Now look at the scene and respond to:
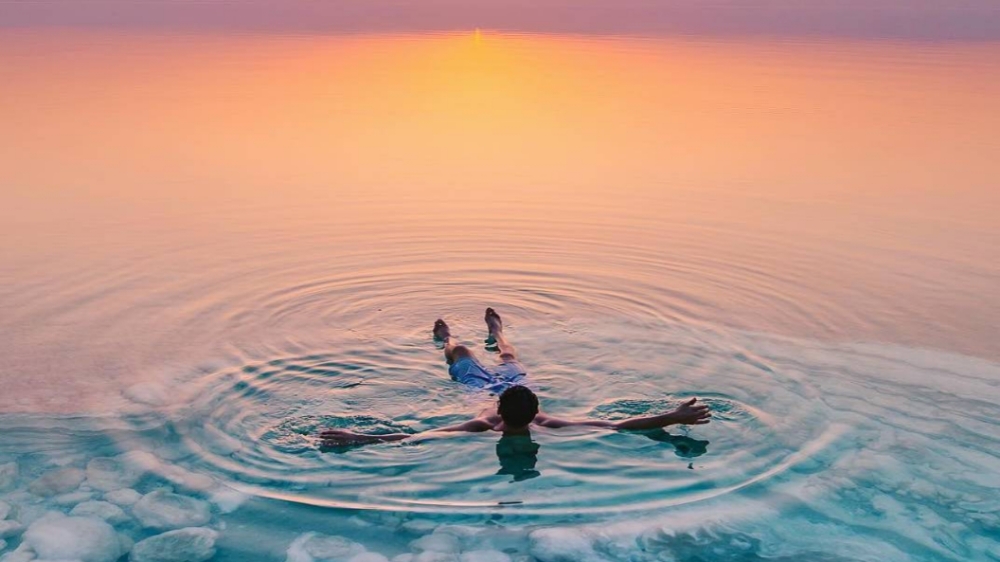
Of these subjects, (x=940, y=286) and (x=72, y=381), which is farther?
(x=940, y=286)

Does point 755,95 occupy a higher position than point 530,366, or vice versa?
point 755,95

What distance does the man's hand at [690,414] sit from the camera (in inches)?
324

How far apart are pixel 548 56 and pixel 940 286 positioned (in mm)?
27254

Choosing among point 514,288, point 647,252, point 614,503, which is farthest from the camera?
point 647,252

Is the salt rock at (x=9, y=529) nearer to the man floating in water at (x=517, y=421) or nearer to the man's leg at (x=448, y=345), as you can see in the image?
the man floating in water at (x=517, y=421)

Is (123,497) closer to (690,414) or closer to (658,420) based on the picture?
(658,420)

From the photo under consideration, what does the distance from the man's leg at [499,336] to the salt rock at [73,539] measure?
390 cm

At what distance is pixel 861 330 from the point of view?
10719mm

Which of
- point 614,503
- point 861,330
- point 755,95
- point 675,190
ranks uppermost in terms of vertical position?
point 755,95

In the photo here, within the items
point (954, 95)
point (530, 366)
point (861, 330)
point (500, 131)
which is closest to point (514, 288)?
Answer: point (530, 366)

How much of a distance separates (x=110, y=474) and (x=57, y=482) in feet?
1.23

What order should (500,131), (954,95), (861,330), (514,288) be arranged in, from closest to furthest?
(861,330)
(514,288)
(500,131)
(954,95)

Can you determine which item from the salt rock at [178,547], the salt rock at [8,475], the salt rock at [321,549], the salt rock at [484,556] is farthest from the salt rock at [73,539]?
the salt rock at [484,556]

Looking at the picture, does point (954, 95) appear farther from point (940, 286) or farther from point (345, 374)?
point (345, 374)
